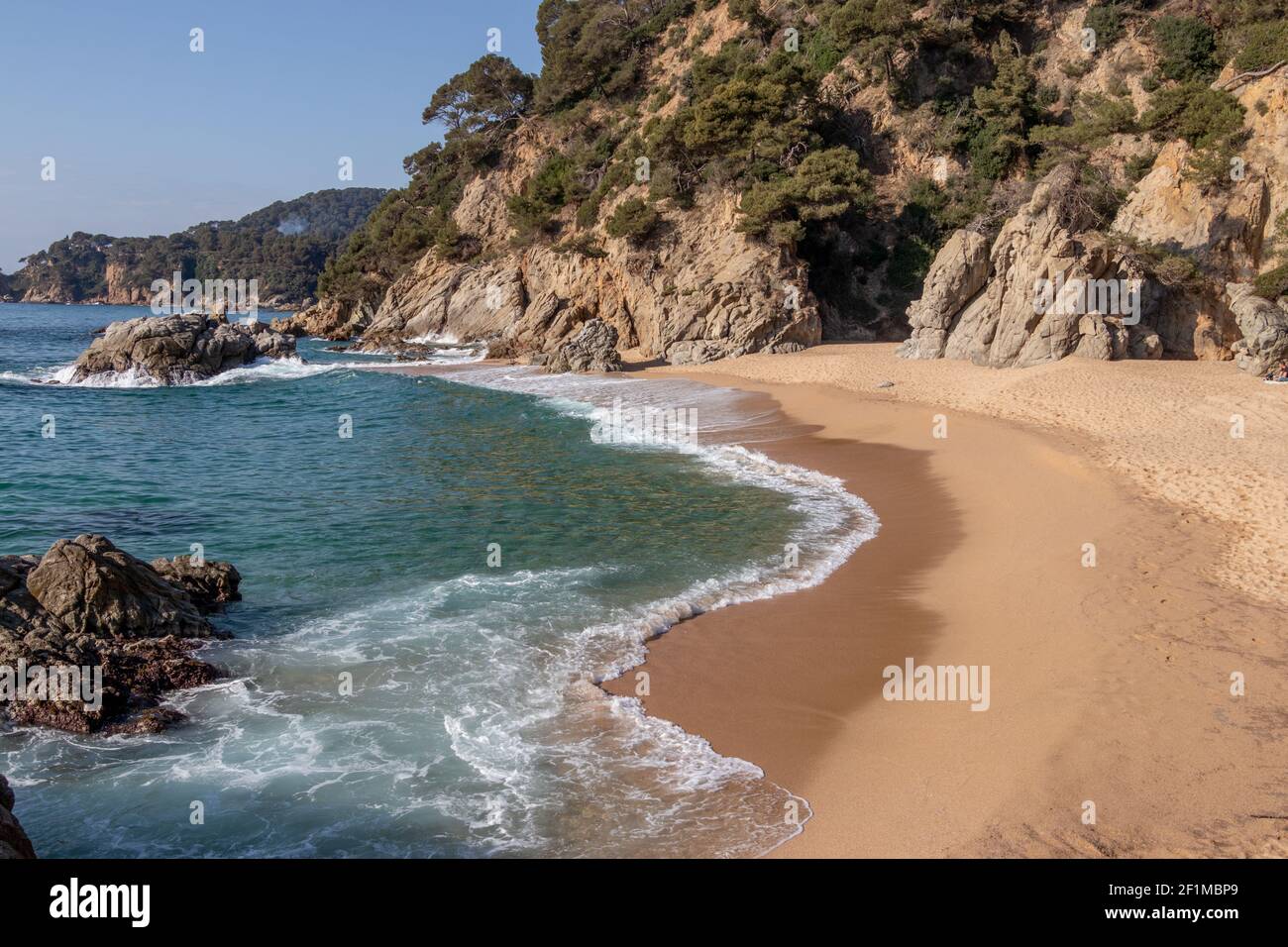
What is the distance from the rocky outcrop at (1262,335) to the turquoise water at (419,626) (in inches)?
495

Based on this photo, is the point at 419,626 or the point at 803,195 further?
the point at 803,195

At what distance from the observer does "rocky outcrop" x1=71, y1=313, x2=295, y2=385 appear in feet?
119

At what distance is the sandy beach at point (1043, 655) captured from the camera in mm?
6461

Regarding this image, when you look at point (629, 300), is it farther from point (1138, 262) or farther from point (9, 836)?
point (9, 836)

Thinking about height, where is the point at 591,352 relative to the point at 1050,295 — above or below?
below

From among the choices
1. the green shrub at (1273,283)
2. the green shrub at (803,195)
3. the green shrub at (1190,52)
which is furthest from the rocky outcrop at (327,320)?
the green shrub at (1273,283)

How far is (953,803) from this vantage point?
261 inches

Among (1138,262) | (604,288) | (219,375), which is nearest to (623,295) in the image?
(604,288)

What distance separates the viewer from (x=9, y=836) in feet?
15.5

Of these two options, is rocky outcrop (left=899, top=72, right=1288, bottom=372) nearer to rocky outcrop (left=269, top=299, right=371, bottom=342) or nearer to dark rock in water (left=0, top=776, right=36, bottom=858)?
dark rock in water (left=0, top=776, right=36, bottom=858)

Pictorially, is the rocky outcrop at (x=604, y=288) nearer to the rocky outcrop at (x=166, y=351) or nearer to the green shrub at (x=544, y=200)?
the green shrub at (x=544, y=200)

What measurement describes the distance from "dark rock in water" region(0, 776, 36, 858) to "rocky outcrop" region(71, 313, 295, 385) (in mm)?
35146

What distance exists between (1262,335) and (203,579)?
2367 centimetres
